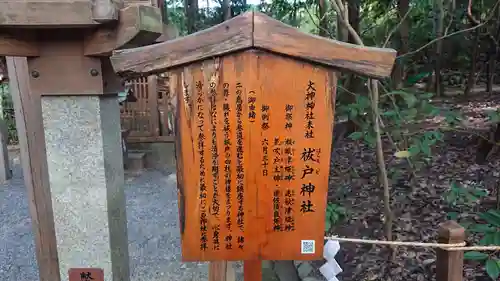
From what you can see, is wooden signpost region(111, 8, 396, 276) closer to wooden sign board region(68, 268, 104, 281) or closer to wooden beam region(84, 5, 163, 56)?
wooden beam region(84, 5, 163, 56)

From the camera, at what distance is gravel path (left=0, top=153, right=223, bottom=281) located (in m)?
3.62

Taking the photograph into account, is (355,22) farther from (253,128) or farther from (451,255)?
(253,128)

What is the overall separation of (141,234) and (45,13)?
3.43 metres

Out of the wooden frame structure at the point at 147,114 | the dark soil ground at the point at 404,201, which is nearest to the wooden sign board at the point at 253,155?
the dark soil ground at the point at 404,201

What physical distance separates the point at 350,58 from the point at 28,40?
1.25 m

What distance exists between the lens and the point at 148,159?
7.38 m

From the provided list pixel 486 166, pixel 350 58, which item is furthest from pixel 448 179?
pixel 350 58

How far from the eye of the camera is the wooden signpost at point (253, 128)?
1.33m

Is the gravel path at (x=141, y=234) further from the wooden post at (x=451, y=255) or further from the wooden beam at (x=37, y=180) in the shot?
A: the wooden post at (x=451, y=255)

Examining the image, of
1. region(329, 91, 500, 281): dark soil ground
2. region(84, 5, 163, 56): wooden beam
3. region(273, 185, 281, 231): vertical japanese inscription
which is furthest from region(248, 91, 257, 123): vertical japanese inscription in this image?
region(329, 91, 500, 281): dark soil ground

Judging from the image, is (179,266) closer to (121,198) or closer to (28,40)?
(121,198)

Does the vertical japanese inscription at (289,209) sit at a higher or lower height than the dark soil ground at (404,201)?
higher

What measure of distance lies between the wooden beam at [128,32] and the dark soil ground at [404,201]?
2359 millimetres

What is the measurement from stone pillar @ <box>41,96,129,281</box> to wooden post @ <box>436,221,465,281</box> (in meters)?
1.46
